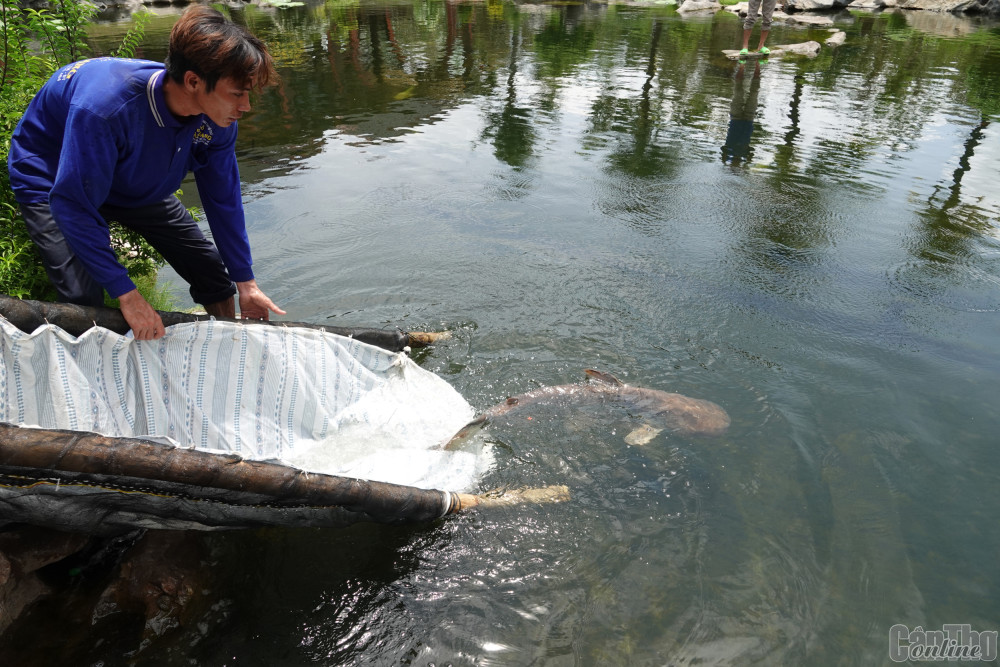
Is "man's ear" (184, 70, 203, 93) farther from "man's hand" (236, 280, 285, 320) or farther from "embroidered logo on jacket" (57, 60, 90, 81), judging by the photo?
"man's hand" (236, 280, 285, 320)

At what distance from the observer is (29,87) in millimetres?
4012

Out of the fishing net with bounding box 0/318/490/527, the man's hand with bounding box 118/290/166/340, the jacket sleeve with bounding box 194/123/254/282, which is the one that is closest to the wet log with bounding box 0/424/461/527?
the fishing net with bounding box 0/318/490/527

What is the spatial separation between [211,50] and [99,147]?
0.67 meters

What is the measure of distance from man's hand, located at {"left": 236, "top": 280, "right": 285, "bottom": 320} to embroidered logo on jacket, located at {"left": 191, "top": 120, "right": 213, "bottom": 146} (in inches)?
36.9

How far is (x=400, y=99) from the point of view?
41.9 feet

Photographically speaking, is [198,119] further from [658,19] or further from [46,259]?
[658,19]

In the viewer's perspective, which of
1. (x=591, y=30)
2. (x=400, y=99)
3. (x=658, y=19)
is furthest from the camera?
(x=658, y=19)

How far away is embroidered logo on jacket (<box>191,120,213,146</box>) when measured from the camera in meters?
3.33

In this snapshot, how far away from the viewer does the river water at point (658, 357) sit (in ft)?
10.3

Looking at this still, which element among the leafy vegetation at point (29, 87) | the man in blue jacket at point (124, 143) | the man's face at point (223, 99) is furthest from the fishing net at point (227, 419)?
the man's face at point (223, 99)

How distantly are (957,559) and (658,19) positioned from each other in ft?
81.8

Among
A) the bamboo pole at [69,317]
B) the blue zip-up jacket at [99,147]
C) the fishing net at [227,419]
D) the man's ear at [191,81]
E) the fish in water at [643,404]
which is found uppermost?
the man's ear at [191,81]

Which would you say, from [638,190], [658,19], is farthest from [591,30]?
[638,190]

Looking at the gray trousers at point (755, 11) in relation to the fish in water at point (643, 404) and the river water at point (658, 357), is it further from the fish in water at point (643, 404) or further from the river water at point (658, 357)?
the fish in water at point (643, 404)
